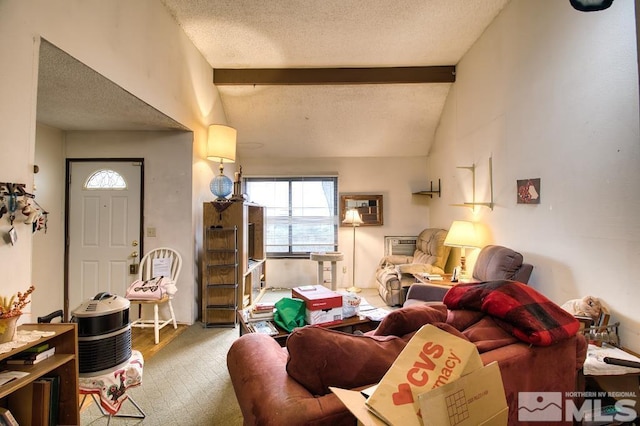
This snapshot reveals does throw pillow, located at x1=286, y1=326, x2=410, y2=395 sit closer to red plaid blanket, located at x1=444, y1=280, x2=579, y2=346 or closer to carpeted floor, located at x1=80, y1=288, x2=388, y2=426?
red plaid blanket, located at x1=444, y1=280, x2=579, y2=346

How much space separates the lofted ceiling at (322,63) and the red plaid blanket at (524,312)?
2664 millimetres

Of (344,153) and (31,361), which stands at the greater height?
(344,153)

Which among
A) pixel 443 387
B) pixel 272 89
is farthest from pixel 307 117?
Answer: pixel 443 387

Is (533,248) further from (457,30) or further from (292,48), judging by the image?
(292,48)

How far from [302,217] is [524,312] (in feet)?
13.7

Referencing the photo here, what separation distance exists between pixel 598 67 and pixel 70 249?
16.2 feet

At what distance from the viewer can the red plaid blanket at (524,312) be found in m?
1.21

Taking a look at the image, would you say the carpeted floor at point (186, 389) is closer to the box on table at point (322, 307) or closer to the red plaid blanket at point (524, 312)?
the box on table at point (322, 307)

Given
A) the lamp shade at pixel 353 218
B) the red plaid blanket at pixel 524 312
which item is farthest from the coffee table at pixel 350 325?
the lamp shade at pixel 353 218

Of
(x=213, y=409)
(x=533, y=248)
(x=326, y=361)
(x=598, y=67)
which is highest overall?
(x=598, y=67)

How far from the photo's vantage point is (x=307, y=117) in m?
4.56

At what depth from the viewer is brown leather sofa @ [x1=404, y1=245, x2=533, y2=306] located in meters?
2.41

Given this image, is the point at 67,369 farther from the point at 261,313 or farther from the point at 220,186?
the point at 220,186

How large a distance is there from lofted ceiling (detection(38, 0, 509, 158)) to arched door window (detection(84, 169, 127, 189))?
20.7 inches
